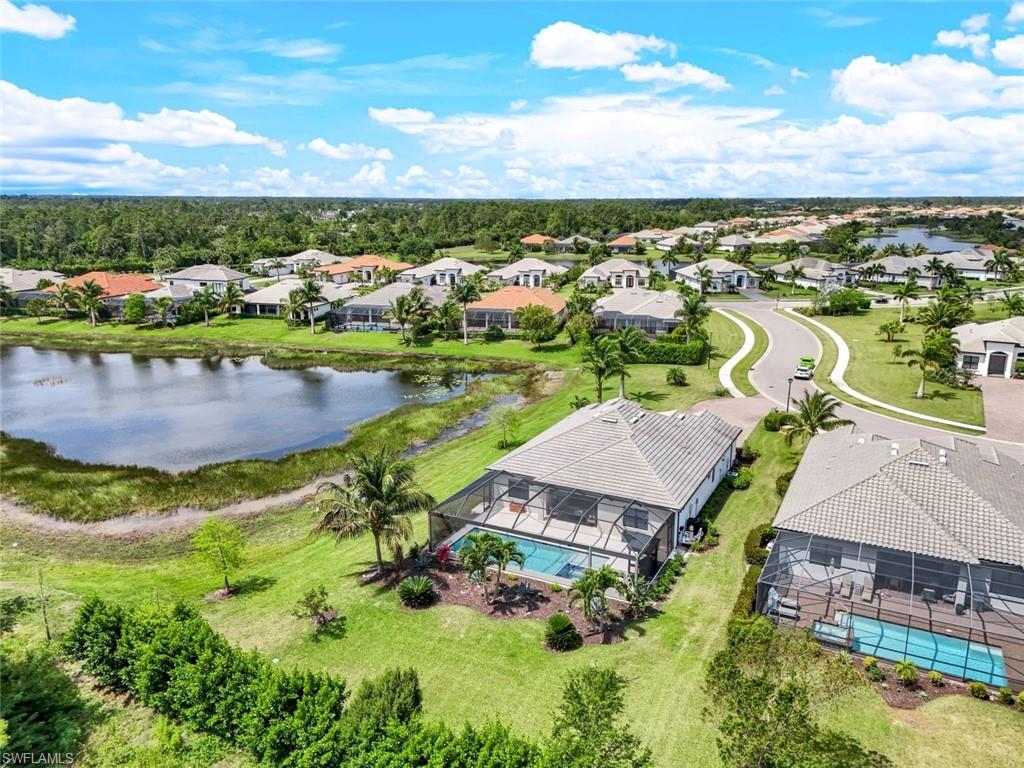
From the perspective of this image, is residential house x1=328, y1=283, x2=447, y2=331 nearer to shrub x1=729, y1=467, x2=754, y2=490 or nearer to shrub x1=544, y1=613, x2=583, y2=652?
shrub x1=729, y1=467, x2=754, y2=490

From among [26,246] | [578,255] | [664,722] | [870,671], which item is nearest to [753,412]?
[870,671]

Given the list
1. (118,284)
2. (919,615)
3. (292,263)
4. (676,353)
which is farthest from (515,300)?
(292,263)

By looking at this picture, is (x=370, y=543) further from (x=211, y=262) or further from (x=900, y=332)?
(x=211, y=262)

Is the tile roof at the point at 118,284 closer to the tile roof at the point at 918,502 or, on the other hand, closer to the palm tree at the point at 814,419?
the palm tree at the point at 814,419

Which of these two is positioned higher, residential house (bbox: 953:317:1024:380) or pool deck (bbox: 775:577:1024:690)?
residential house (bbox: 953:317:1024:380)

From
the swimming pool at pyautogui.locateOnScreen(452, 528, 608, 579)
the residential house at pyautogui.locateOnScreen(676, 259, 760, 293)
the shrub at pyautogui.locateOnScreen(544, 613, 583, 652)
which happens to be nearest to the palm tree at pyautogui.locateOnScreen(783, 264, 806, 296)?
the residential house at pyautogui.locateOnScreen(676, 259, 760, 293)
